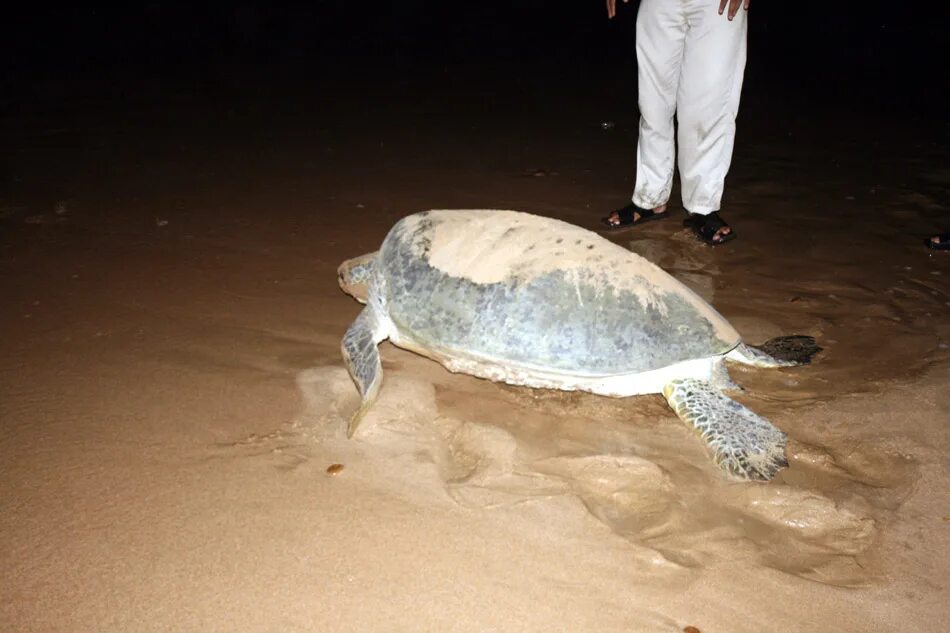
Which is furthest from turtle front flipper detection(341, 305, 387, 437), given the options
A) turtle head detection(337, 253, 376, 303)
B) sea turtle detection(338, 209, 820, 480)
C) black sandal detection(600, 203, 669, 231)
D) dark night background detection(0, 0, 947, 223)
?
dark night background detection(0, 0, 947, 223)

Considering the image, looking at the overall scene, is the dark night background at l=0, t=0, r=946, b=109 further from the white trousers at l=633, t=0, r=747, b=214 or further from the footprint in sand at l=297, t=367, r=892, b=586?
the footprint in sand at l=297, t=367, r=892, b=586

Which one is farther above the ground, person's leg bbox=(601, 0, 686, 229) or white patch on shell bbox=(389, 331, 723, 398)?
person's leg bbox=(601, 0, 686, 229)

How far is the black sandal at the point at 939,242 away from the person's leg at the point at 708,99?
1.25 m

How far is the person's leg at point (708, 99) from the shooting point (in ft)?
12.1

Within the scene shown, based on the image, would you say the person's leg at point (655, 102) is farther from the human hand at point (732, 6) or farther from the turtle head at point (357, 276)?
the turtle head at point (357, 276)

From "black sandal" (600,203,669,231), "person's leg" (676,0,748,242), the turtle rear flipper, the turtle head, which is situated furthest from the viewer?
"black sandal" (600,203,669,231)

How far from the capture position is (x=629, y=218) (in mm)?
4371

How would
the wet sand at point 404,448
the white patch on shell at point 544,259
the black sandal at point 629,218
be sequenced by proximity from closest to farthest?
1. the wet sand at point 404,448
2. the white patch on shell at point 544,259
3. the black sandal at point 629,218

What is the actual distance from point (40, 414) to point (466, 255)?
65.5 inches

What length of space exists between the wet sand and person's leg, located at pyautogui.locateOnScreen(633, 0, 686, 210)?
0.35 meters

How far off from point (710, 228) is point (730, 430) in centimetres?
217

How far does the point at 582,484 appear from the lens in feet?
7.04

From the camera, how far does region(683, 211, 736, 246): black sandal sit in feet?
13.4

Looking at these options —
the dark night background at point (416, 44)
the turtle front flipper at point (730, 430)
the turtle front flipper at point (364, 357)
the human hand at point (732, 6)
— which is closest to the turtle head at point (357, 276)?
the turtle front flipper at point (364, 357)
